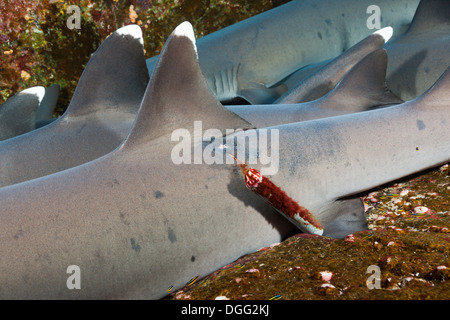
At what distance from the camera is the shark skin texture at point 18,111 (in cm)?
277

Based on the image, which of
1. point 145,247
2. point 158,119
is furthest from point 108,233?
point 158,119

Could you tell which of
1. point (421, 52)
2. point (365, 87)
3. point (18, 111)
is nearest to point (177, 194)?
point (365, 87)

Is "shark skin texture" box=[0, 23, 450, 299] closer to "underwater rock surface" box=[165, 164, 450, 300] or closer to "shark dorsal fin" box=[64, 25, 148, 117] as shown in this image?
"underwater rock surface" box=[165, 164, 450, 300]

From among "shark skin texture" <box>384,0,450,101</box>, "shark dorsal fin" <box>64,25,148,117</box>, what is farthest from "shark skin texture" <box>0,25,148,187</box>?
"shark skin texture" <box>384,0,450,101</box>

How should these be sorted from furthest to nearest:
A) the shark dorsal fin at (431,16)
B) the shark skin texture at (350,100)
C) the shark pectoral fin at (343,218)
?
the shark dorsal fin at (431,16) → the shark skin texture at (350,100) → the shark pectoral fin at (343,218)

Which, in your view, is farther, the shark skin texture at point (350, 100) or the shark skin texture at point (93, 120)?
the shark skin texture at point (350, 100)

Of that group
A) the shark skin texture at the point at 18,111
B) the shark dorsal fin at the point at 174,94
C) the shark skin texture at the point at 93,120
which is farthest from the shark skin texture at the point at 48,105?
the shark dorsal fin at the point at 174,94

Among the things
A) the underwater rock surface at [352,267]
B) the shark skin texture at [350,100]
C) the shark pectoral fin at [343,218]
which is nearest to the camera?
the underwater rock surface at [352,267]

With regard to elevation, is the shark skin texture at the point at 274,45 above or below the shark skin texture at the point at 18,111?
above

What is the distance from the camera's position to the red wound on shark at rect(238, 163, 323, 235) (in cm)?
134

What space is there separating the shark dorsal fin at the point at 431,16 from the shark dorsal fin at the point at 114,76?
2.21 metres

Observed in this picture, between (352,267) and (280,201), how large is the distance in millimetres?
335

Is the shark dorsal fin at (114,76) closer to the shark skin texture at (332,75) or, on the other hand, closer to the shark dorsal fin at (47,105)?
the shark skin texture at (332,75)
